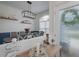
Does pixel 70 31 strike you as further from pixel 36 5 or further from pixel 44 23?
pixel 36 5

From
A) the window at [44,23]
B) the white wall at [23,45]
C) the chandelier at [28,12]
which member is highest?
the chandelier at [28,12]

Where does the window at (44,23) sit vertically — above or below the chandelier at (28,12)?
below

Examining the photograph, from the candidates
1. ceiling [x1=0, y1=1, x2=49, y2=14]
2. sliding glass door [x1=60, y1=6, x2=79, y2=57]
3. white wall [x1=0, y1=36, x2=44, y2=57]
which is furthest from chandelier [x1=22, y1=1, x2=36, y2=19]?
sliding glass door [x1=60, y1=6, x2=79, y2=57]

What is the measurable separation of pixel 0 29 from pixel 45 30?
22.1 inches

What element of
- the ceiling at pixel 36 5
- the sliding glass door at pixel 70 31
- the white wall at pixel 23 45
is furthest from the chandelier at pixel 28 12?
the sliding glass door at pixel 70 31

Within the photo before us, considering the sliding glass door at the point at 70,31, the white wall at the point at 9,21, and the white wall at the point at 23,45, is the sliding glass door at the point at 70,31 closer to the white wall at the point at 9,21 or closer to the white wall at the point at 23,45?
the white wall at the point at 23,45

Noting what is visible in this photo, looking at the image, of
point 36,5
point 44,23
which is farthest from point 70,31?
point 36,5

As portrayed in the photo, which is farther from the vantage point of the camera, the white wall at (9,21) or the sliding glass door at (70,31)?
the sliding glass door at (70,31)

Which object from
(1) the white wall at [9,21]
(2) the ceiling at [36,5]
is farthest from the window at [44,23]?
(1) the white wall at [9,21]

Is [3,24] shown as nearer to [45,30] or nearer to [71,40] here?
[45,30]

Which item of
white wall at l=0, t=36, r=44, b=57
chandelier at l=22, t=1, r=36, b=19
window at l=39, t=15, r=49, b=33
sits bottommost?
white wall at l=0, t=36, r=44, b=57

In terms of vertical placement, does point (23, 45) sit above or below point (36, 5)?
below

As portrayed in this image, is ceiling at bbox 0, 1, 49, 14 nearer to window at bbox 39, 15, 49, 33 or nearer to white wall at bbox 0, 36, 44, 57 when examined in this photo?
window at bbox 39, 15, 49, 33


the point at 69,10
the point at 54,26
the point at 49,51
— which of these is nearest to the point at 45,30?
the point at 54,26
